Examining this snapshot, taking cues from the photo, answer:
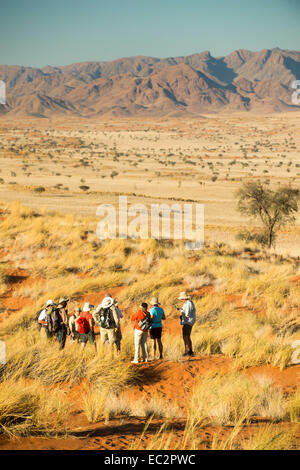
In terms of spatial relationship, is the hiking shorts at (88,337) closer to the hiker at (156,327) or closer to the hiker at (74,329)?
the hiker at (74,329)

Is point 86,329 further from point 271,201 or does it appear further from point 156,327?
point 271,201

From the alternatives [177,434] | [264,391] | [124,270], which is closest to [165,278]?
[124,270]

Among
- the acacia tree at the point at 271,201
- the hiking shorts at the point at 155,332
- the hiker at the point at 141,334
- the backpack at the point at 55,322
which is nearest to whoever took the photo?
the hiker at the point at 141,334

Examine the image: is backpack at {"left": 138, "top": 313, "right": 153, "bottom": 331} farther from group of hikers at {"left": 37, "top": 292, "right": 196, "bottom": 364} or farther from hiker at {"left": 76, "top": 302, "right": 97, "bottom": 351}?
hiker at {"left": 76, "top": 302, "right": 97, "bottom": 351}

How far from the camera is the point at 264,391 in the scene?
20.9 ft

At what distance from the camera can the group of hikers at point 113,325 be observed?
27.7 feet

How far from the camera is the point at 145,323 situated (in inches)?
331

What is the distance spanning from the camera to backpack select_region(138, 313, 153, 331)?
8359 millimetres

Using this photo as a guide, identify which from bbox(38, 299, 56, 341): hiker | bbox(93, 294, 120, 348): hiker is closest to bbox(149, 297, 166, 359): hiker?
bbox(93, 294, 120, 348): hiker

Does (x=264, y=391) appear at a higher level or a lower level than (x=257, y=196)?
lower

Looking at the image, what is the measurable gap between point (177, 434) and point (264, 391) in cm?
197

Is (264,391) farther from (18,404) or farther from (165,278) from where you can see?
(165,278)

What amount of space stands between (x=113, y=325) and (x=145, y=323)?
2.19 feet

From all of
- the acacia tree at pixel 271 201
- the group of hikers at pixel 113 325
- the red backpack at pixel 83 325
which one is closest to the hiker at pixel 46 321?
the group of hikers at pixel 113 325
